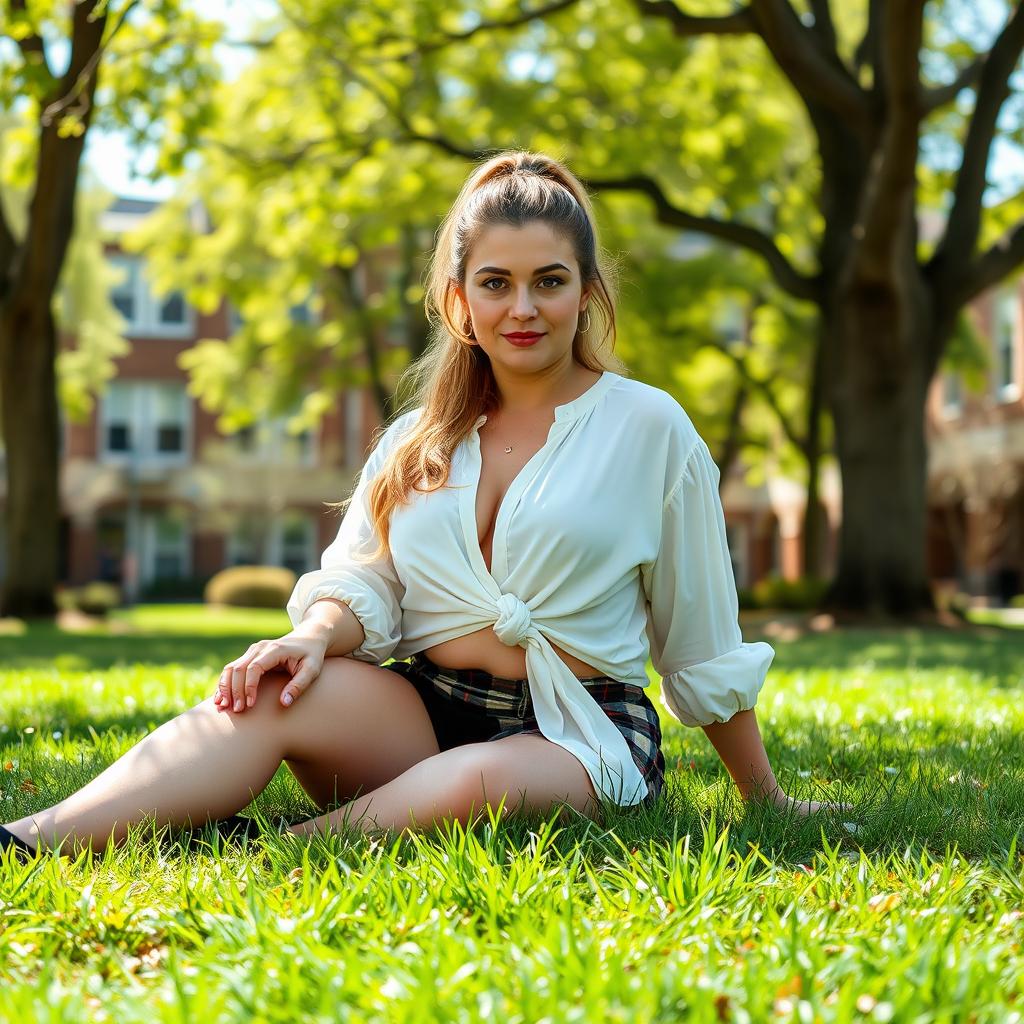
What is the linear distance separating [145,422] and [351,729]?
35.7 m

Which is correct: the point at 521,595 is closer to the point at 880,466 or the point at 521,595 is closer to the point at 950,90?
the point at 950,90

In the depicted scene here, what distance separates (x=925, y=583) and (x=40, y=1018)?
13.4m

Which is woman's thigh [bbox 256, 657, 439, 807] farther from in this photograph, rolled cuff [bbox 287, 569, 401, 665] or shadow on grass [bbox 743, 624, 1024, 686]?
shadow on grass [bbox 743, 624, 1024, 686]

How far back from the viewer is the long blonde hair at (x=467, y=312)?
134 inches

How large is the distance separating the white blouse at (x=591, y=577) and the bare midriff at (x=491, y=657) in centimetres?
3

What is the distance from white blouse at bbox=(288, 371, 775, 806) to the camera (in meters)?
3.24

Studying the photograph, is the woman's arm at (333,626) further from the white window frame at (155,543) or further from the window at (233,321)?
the window at (233,321)

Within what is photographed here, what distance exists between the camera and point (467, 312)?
3.64 metres

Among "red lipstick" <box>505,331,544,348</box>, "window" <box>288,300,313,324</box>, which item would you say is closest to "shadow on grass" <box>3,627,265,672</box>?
"red lipstick" <box>505,331,544,348</box>

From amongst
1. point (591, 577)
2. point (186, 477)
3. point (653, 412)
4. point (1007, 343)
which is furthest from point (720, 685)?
point (186, 477)

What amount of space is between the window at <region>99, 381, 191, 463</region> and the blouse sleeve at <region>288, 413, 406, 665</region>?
34.9m

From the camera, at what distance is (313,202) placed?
16.8 m

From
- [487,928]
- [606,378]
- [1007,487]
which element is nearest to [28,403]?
[606,378]

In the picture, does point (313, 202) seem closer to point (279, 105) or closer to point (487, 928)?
point (279, 105)
